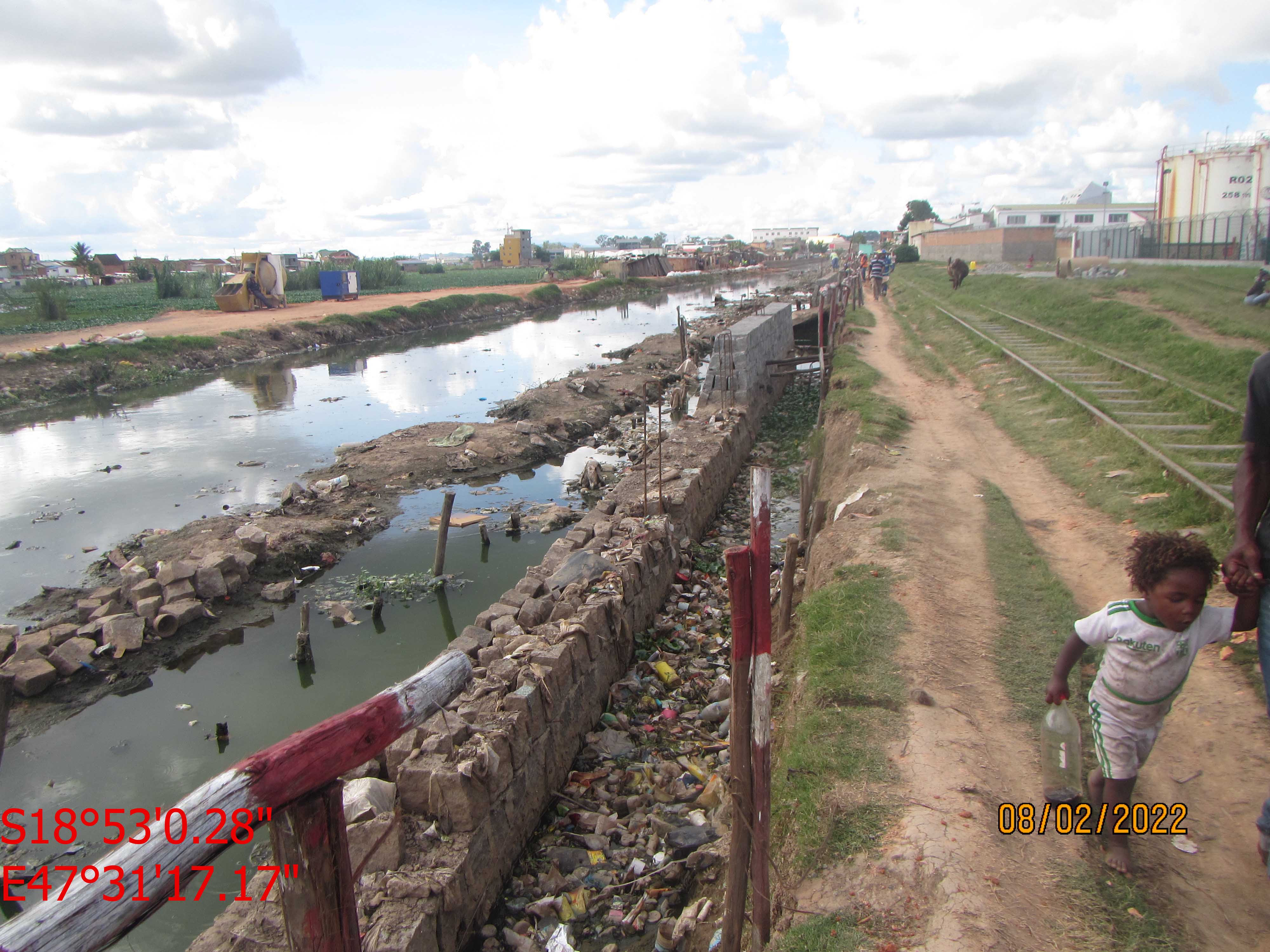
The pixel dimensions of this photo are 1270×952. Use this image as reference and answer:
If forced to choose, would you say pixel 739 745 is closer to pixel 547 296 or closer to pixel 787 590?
pixel 787 590

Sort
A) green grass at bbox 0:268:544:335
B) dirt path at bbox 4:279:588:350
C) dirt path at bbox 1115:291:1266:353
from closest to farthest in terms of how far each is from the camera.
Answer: dirt path at bbox 1115:291:1266:353 < dirt path at bbox 4:279:588:350 < green grass at bbox 0:268:544:335

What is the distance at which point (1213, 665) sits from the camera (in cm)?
478

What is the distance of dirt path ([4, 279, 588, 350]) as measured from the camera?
2775 cm

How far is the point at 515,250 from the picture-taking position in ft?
293

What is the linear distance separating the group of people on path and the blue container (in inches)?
1901

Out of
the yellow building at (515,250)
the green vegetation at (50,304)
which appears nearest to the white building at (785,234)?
the yellow building at (515,250)

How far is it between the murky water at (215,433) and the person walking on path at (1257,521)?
1163 cm

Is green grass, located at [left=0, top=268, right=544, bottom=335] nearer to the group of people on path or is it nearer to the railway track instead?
the railway track

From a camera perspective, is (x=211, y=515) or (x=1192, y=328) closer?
(x=211, y=515)

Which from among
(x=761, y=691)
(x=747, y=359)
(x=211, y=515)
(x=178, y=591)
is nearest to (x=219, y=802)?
(x=761, y=691)

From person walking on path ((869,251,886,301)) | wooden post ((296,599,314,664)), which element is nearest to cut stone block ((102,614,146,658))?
wooden post ((296,599,314,664))

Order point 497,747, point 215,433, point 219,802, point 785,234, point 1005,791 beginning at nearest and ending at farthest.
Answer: point 219,802
point 1005,791
point 497,747
point 215,433
point 785,234

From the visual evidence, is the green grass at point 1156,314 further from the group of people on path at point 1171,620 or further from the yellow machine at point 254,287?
the yellow machine at point 254,287

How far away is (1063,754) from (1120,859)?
53 centimetres
